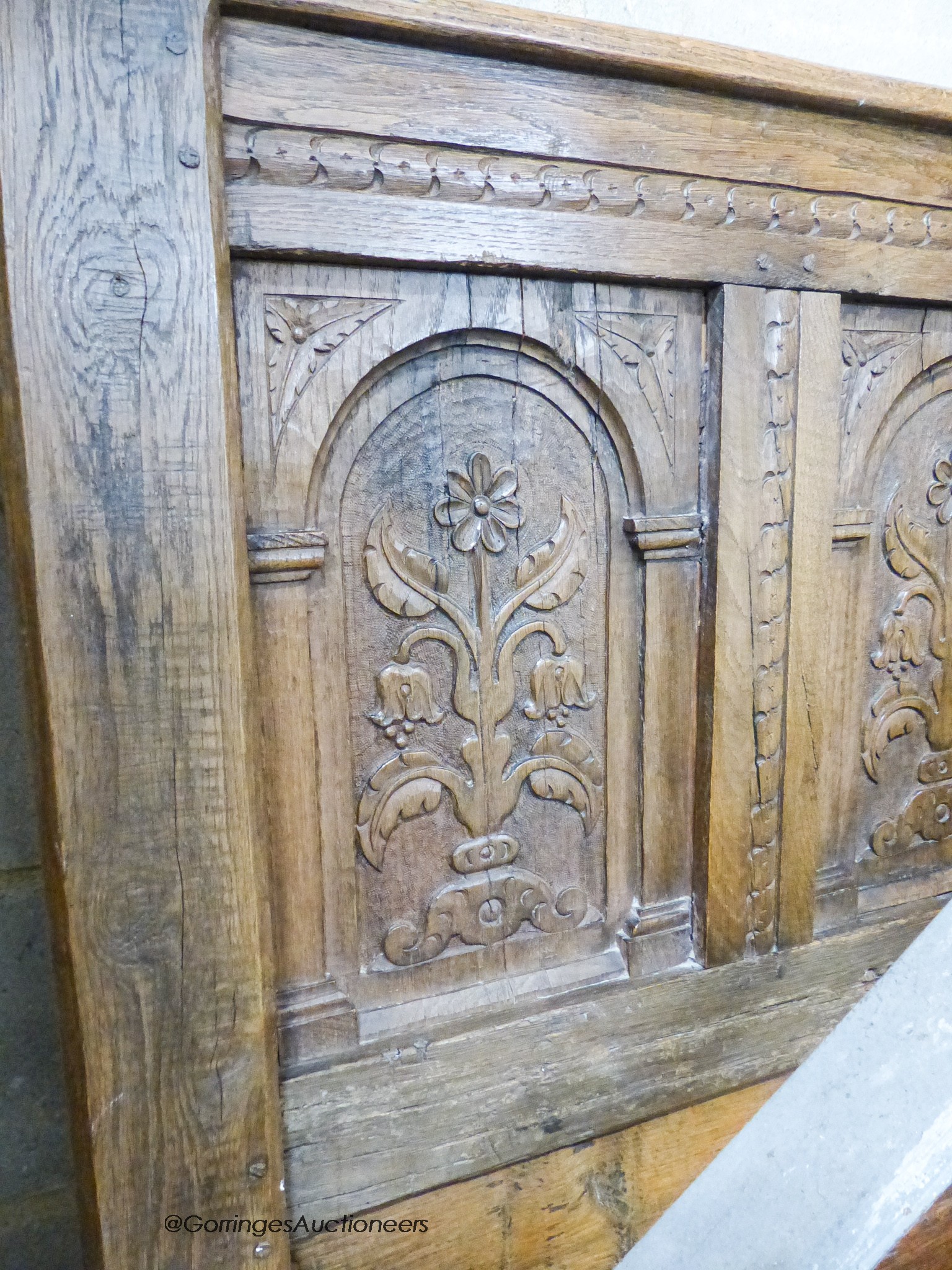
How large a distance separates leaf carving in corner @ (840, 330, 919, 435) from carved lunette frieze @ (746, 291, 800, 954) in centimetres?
12

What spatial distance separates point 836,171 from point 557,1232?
1.43 metres

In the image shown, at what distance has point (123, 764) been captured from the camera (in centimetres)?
69

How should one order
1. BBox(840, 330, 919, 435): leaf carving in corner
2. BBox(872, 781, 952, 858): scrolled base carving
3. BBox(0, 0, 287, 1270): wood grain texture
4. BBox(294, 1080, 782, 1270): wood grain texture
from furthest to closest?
1. BBox(872, 781, 952, 858): scrolled base carving
2. BBox(840, 330, 919, 435): leaf carving in corner
3. BBox(294, 1080, 782, 1270): wood grain texture
4. BBox(0, 0, 287, 1270): wood grain texture

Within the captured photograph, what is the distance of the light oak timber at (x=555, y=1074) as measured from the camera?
2.78 feet

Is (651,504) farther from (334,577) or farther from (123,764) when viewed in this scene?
(123,764)

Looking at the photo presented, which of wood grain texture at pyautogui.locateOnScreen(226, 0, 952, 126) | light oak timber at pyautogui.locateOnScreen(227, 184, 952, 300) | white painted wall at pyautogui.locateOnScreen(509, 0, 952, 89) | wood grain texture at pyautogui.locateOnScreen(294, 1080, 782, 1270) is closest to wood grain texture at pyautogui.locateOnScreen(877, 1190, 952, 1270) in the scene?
wood grain texture at pyautogui.locateOnScreen(294, 1080, 782, 1270)

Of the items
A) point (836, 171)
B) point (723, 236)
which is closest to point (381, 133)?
point (723, 236)

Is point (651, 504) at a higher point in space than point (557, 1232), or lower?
higher

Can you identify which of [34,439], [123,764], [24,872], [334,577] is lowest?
[24,872]

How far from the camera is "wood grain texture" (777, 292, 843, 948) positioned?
95 centimetres

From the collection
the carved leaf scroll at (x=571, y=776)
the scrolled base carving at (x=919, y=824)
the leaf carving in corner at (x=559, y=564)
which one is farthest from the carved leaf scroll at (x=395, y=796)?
the scrolled base carving at (x=919, y=824)

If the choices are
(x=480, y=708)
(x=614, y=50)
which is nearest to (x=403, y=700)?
(x=480, y=708)

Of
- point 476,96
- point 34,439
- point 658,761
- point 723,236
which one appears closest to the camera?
point 34,439

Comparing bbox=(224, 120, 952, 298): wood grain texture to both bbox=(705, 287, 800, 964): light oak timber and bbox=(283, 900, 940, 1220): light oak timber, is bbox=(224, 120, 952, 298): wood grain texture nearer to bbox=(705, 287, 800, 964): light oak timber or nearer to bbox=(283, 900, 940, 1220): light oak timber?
bbox=(705, 287, 800, 964): light oak timber
